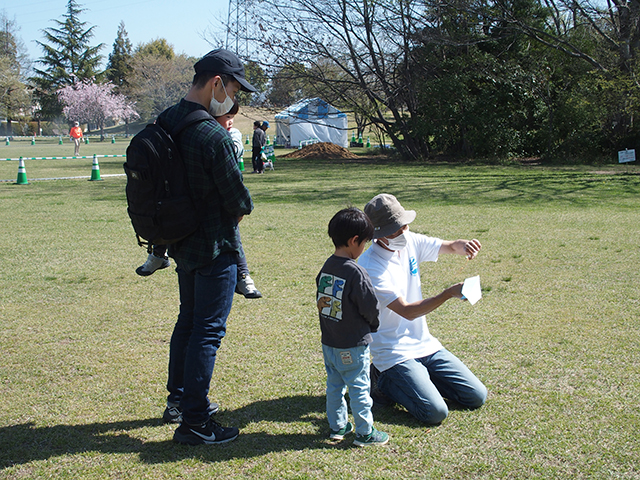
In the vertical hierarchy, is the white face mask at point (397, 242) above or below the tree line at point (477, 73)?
below

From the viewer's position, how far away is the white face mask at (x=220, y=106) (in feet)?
9.85

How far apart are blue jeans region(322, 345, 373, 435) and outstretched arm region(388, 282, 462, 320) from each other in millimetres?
309

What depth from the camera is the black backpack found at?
276 centimetres

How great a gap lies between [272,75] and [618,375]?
24637 mm

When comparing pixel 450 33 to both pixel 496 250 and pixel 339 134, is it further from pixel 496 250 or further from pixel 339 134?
pixel 496 250

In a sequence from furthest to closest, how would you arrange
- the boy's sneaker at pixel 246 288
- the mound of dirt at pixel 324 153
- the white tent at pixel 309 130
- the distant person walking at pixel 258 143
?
the white tent at pixel 309 130 → the mound of dirt at pixel 324 153 → the distant person walking at pixel 258 143 → the boy's sneaker at pixel 246 288

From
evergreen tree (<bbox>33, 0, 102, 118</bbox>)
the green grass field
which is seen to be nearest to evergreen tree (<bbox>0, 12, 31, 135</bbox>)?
evergreen tree (<bbox>33, 0, 102, 118</bbox>)

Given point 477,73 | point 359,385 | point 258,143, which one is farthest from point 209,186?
point 477,73

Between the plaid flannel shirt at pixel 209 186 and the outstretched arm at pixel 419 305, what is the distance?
0.95 meters

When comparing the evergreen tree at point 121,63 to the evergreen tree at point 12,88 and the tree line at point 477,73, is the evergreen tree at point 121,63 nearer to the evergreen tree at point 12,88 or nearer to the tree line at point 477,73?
the evergreen tree at point 12,88

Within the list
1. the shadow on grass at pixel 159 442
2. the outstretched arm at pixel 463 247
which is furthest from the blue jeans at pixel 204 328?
the outstretched arm at pixel 463 247

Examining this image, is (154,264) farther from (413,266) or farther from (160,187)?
(413,266)

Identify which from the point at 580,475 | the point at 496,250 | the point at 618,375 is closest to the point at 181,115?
the point at 580,475

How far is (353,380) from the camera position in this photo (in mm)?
2973
